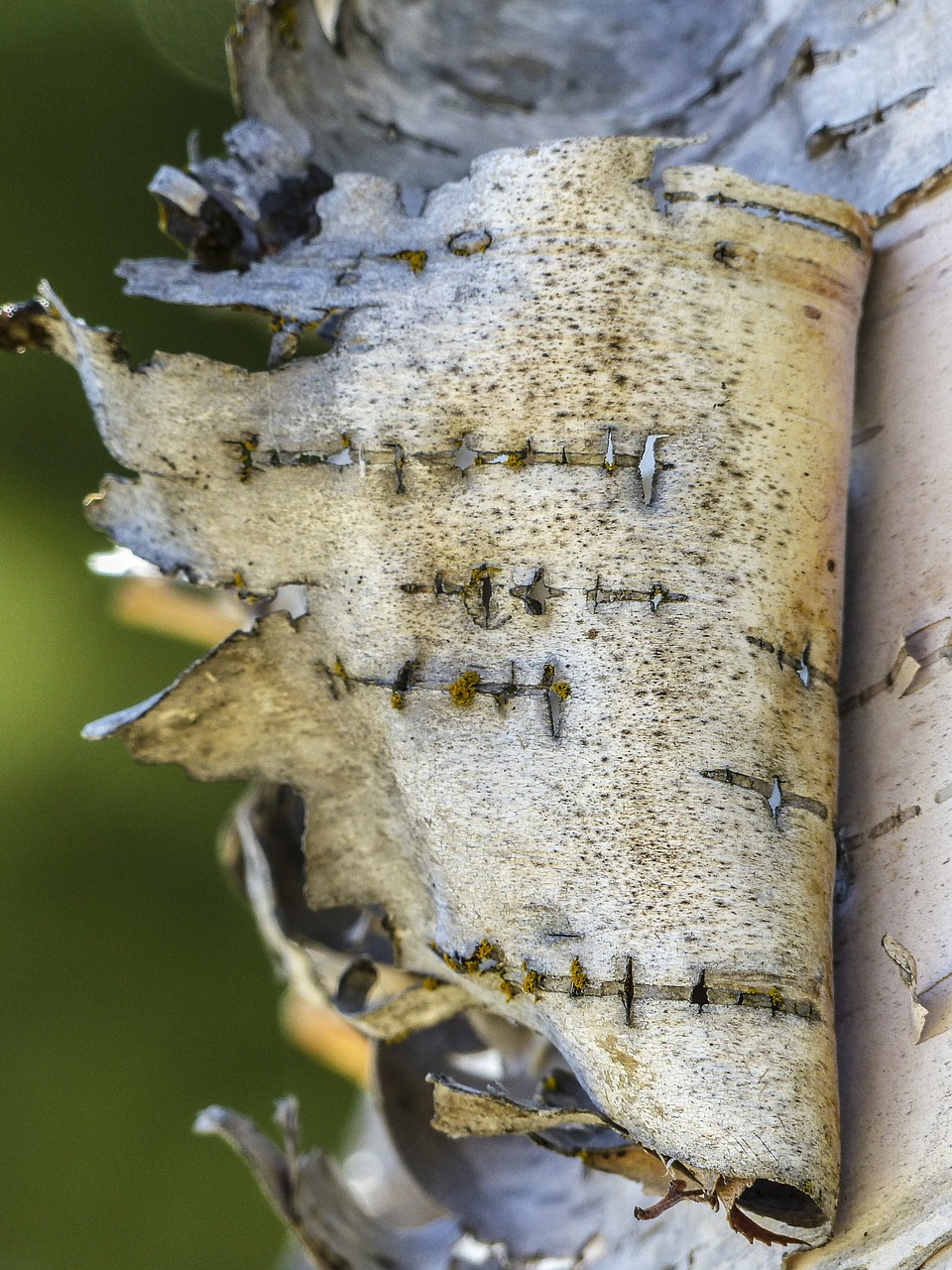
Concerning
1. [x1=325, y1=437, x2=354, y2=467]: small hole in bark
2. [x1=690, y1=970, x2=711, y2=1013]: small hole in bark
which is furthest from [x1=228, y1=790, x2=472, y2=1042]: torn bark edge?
[x1=325, y1=437, x2=354, y2=467]: small hole in bark

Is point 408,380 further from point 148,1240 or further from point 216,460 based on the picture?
point 148,1240

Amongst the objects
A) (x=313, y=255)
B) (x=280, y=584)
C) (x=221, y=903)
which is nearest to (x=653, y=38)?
(x=313, y=255)

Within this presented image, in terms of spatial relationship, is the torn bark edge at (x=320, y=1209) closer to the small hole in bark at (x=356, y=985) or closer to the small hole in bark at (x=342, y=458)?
the small hole in bark at (x=356, y=985)

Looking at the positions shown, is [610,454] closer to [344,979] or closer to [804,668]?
[804,668]

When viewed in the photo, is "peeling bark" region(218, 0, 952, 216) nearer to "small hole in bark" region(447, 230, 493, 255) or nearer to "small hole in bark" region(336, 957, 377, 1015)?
"small hole in bark" region(447, 230, 493, 255)

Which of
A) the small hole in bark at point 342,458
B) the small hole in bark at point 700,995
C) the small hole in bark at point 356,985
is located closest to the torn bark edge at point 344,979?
the small hole in bark at point 356,985

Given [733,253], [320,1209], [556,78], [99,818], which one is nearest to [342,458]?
[733,253]
